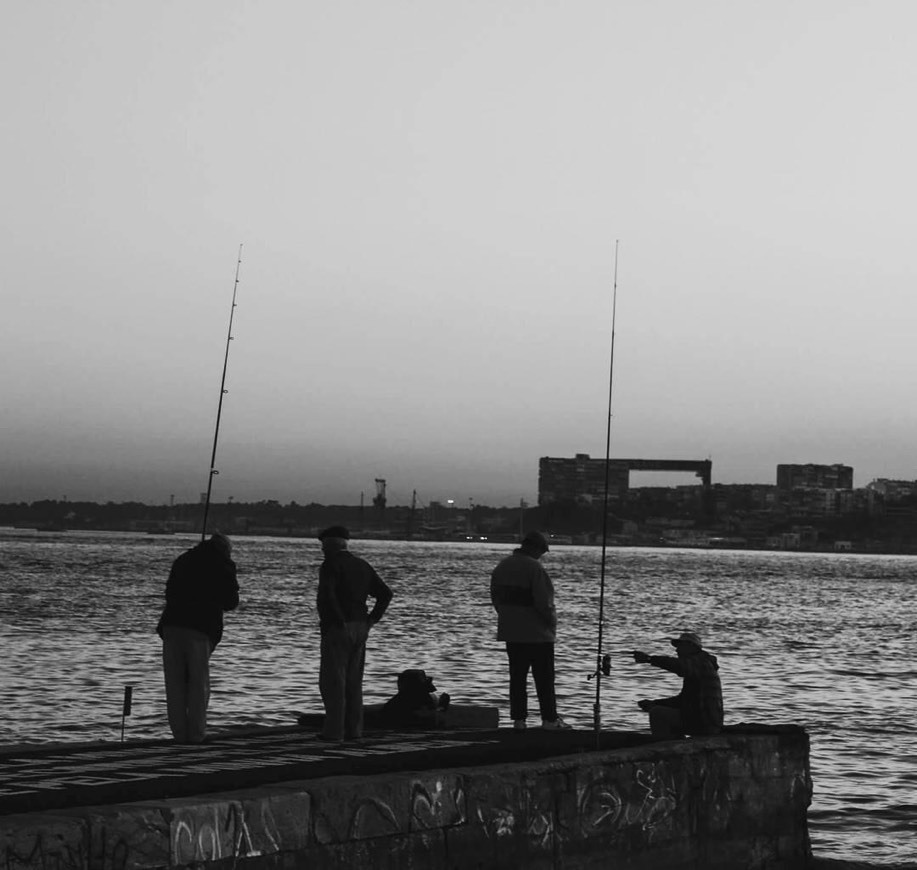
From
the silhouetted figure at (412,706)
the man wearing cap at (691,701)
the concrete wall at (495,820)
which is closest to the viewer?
the concrete wall at (495,820)

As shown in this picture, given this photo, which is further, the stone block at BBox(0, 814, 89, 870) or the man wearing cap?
the man wearing cap

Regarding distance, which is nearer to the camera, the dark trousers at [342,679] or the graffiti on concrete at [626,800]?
the graffiti on concrete at [626,800]

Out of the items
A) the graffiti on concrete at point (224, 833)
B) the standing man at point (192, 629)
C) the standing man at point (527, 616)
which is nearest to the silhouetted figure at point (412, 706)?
the standing man at point (527, 616)

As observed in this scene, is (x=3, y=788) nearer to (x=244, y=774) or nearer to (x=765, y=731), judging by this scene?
(x=244, y=774)

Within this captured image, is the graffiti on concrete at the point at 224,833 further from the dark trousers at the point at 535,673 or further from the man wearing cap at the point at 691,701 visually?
the dark trousers at the point at 535,673

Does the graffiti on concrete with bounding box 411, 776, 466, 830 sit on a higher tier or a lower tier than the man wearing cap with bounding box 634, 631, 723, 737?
lower

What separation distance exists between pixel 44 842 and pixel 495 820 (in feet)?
9.50

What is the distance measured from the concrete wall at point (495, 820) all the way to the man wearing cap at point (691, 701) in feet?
0.73

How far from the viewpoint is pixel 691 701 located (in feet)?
34.8

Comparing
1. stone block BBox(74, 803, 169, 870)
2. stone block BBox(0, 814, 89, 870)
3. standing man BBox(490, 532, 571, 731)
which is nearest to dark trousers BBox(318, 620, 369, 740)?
standing man BBox(490, 532, 571, 731)

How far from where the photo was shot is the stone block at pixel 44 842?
6.25 metres

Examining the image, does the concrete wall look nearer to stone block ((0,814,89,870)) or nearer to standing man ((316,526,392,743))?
stone block ((0,814,89,870))

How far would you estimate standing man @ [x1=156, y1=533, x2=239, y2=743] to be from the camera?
35.2 feet

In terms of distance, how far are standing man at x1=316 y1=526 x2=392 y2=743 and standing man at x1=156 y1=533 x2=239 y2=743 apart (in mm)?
680
